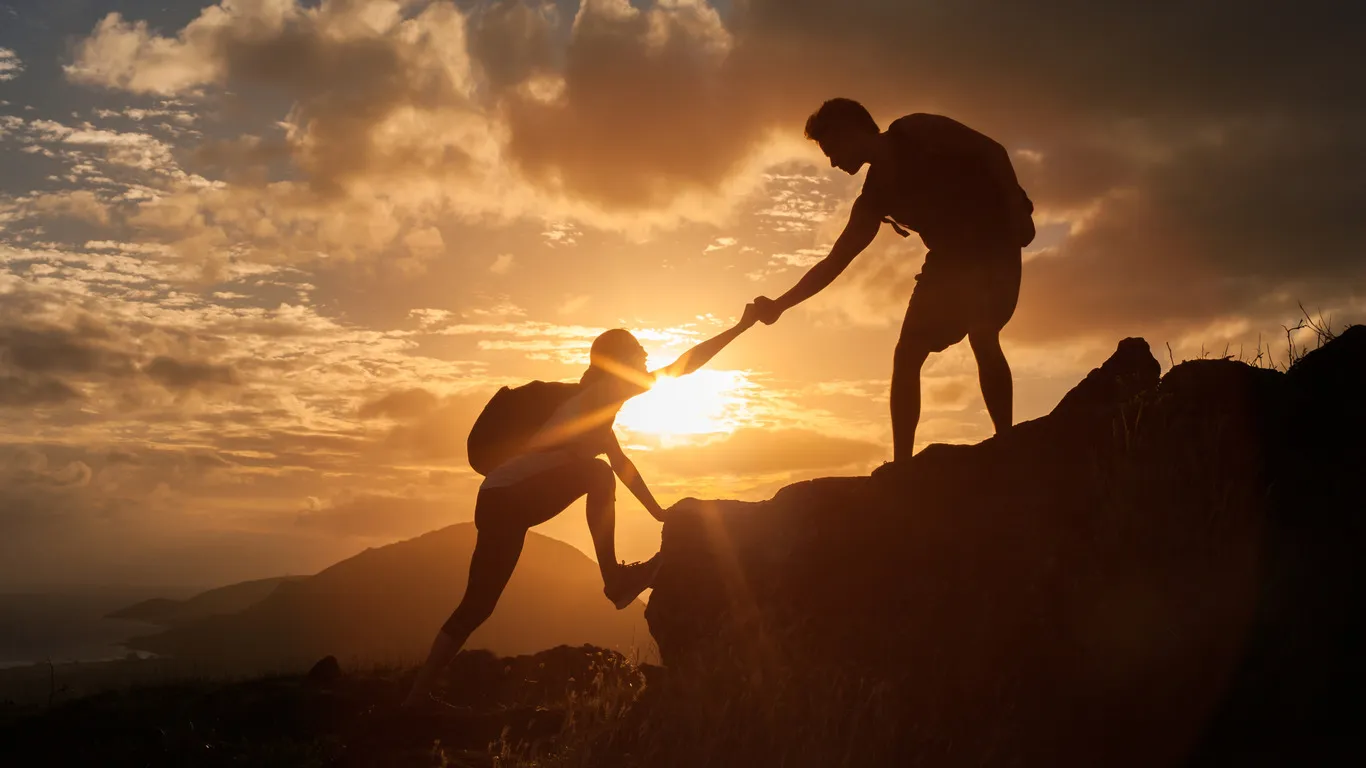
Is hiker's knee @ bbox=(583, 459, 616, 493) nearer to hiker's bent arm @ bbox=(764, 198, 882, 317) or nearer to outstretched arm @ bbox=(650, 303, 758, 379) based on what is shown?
outstretched arm @ bbox=(650, 303, 758, 379)

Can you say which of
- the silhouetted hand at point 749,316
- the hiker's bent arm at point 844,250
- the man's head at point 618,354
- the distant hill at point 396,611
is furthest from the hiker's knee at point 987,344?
the distant hill at point 396,611

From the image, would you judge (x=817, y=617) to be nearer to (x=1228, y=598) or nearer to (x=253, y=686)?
(x=1228, y=598)

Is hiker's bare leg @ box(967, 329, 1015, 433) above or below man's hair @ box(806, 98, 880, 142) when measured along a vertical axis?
below

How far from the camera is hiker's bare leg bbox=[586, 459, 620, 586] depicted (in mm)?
6930

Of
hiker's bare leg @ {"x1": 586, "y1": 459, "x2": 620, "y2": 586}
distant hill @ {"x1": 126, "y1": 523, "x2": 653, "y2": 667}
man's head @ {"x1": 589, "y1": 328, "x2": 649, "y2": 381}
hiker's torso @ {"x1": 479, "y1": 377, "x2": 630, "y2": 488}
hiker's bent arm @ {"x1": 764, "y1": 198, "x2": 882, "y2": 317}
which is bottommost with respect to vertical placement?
distant hill @ {"x1": 126, "y1": 523, "x2": 653, "y2": 667}

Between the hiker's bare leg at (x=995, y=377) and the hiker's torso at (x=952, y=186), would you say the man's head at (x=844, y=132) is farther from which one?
the hiker's bare leg at (x=995, y=377)

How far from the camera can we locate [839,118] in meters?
6.05

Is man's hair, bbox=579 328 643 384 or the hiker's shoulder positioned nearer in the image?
the hiker's shoulder

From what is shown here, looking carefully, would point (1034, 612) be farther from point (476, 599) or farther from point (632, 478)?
point (476, 599)

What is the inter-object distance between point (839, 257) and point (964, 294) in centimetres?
95

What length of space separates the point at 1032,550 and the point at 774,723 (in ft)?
5.48

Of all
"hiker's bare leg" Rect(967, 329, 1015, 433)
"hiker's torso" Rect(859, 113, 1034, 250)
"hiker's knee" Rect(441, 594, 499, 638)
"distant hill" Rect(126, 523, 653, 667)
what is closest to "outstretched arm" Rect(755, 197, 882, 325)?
"hiker's torso" Rect(859, 113, 1034, 250)

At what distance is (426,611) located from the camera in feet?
523

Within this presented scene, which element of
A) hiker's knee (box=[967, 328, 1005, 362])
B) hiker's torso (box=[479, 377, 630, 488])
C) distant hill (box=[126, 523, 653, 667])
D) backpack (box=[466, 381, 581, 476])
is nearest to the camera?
hiker's knee (box=[967, 328, 1005, 362])
